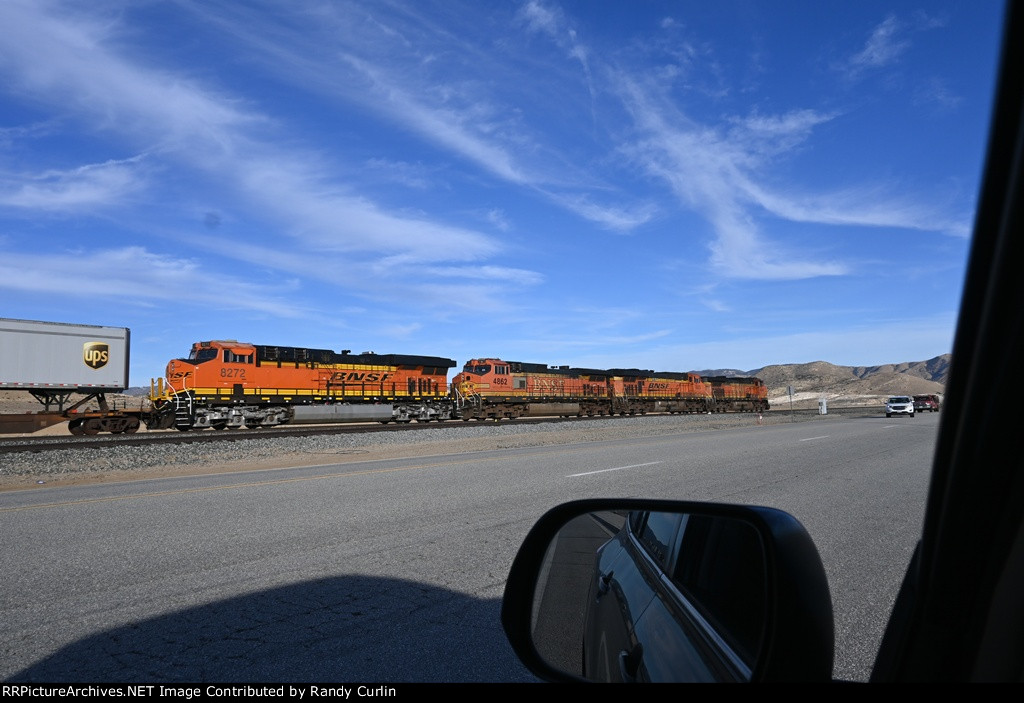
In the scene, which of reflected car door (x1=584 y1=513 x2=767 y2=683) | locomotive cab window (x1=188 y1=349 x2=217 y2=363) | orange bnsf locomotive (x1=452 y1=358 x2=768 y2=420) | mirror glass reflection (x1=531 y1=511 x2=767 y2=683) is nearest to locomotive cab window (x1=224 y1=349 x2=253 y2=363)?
locomotive cab window (x1=188 y1=349 x2=217 y2=363)

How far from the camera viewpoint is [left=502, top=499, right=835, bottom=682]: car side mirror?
139 cm

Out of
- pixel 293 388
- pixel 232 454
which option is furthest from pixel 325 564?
pixel 293 388

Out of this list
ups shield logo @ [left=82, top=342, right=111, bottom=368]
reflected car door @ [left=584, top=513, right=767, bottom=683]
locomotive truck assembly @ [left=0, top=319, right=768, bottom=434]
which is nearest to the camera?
reflected car door @ [left=584, top=513, right=767, bottom=683]

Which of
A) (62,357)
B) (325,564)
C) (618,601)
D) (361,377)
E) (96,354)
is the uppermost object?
(96,354)

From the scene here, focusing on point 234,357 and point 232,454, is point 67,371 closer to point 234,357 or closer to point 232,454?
point 234,357

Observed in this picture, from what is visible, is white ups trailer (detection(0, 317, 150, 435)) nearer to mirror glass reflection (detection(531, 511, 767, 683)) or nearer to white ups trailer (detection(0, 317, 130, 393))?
white ups trailer (detection(0, 317, 130, 393))

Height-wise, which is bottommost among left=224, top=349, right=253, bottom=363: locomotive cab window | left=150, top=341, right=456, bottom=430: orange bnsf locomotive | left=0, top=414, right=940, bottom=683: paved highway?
left=0, top=414, right=940, bottom=683: paved highway

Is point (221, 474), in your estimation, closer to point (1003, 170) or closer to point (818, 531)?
point (818, 531)

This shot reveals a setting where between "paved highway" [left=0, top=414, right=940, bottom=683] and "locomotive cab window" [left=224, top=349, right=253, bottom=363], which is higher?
"locomotive cab window" [left=224, top=349, right=253, bottom=363]

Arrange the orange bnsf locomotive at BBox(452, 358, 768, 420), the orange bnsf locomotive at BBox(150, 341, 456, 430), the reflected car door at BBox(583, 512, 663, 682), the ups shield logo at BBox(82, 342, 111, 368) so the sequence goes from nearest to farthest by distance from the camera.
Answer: the reflected car door at BBox(583, 512, 663, 682) → the ups shield logo at BBox(82, 342, 111, 368) → the orange bnsf locomotive at BBox(150, 341, 456, 430) → the orange bnsf locomotive at BBox(452, 358, 768, 420)

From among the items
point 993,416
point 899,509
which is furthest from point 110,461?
point 993,416

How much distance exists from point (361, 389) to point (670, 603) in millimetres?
35956

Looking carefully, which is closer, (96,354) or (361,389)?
(96,354)

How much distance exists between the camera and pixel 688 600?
7.40 ft
